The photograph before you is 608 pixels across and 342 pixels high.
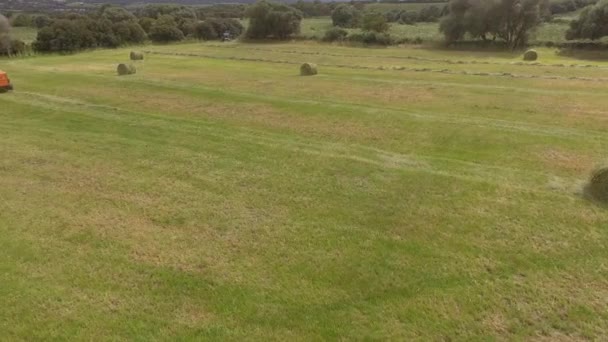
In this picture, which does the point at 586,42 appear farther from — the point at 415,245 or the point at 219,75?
the point at 415,245

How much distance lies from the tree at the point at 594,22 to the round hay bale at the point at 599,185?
4368cm

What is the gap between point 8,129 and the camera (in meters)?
21.1

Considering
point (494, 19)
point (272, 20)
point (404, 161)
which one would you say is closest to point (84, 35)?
point (272, 20)

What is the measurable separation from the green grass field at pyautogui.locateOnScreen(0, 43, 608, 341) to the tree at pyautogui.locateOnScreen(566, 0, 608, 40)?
29013 millimetres

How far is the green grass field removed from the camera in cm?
905

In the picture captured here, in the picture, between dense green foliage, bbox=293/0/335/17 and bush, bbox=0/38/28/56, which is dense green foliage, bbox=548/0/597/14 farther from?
bush, bbox=0/38/28/56

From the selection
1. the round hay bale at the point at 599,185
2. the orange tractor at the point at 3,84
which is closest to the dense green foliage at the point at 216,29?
the orange tractor at the point at 3,84

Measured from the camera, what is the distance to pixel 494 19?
5394 cm

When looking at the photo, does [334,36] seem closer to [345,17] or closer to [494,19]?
[494,19]

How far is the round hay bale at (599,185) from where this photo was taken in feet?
44.3

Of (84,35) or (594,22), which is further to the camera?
(84,35)

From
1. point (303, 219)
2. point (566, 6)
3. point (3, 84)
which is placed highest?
point (566, 6)

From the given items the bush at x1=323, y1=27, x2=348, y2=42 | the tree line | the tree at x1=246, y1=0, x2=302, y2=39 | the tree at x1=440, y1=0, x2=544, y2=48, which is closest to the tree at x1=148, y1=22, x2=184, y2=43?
the tree line

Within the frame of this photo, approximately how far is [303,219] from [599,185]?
26.3 ft
